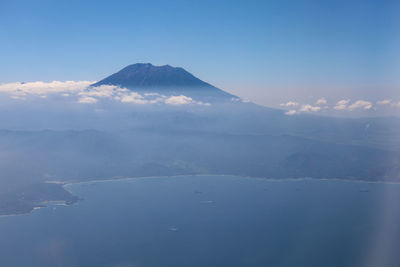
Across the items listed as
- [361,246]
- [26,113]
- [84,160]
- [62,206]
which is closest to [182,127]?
[84,160]

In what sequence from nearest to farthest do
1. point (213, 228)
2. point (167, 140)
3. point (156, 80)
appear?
point (213, 228)
point (167, 140)
point (156, 80)

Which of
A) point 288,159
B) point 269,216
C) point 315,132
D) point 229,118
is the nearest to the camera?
point 269,216

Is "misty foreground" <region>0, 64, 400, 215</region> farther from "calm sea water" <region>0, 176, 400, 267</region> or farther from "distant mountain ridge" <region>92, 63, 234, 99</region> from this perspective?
"calm sea water" <region>0, 176, 400, 267</region>

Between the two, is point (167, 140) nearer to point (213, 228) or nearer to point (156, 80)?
point (156, 80)

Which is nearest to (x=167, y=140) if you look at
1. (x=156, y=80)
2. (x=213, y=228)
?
(x=156, y=80)

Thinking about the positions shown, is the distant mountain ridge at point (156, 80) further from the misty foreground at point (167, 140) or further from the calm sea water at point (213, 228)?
the calm sea water at point (213, 228)

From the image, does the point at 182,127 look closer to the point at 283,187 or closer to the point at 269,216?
the point at 283,187

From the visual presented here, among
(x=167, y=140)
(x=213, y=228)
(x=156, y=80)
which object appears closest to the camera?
(x=213, y=228)
